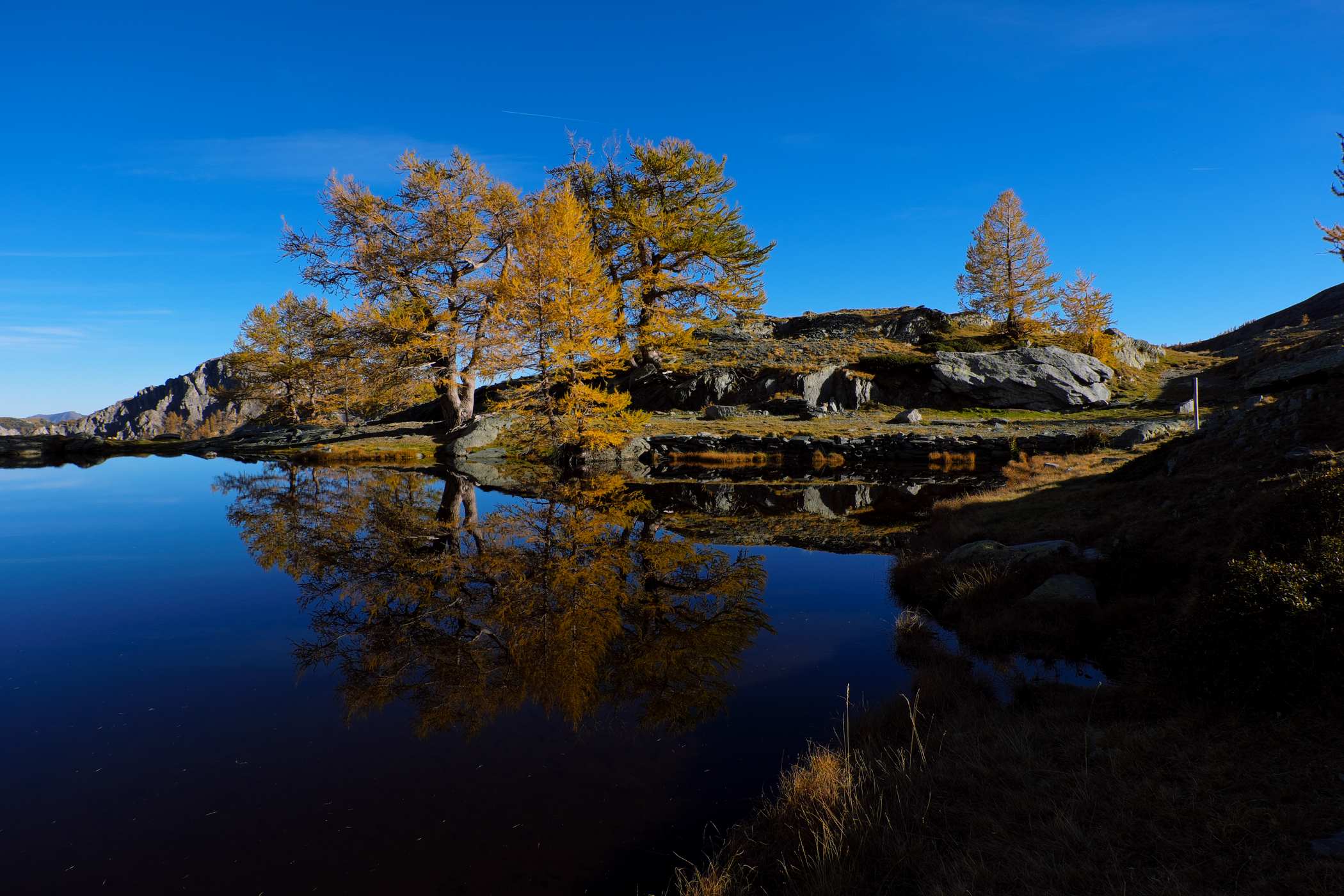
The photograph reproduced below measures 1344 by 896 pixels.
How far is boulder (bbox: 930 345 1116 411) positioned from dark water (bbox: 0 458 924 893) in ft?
100

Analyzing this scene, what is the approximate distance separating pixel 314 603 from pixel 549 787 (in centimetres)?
616

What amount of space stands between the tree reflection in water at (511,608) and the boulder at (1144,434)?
18.9 metres

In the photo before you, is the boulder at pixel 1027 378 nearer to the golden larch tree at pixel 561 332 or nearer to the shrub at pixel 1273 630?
the golden larch tree at pixel 561 332

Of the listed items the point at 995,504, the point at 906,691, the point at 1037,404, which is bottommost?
the point at 906,691

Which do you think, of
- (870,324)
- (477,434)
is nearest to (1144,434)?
(477,434)

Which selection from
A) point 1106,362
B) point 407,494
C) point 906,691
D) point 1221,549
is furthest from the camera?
point 1106,362

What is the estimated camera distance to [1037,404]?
3666cm

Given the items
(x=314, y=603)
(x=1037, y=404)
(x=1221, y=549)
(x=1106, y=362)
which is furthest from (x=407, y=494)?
(x=1106, y=362)

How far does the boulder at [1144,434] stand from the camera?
22.5 m

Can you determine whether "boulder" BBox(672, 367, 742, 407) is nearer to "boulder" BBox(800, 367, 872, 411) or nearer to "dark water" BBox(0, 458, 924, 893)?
"boulder" BBox(800, 367, 872, 411)

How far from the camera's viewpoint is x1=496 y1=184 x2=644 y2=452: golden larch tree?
85.2 ft

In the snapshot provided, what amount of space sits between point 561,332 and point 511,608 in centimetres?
1994

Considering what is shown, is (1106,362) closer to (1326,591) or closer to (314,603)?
(1326,591)

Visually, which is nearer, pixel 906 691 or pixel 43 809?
pixel 43 809
